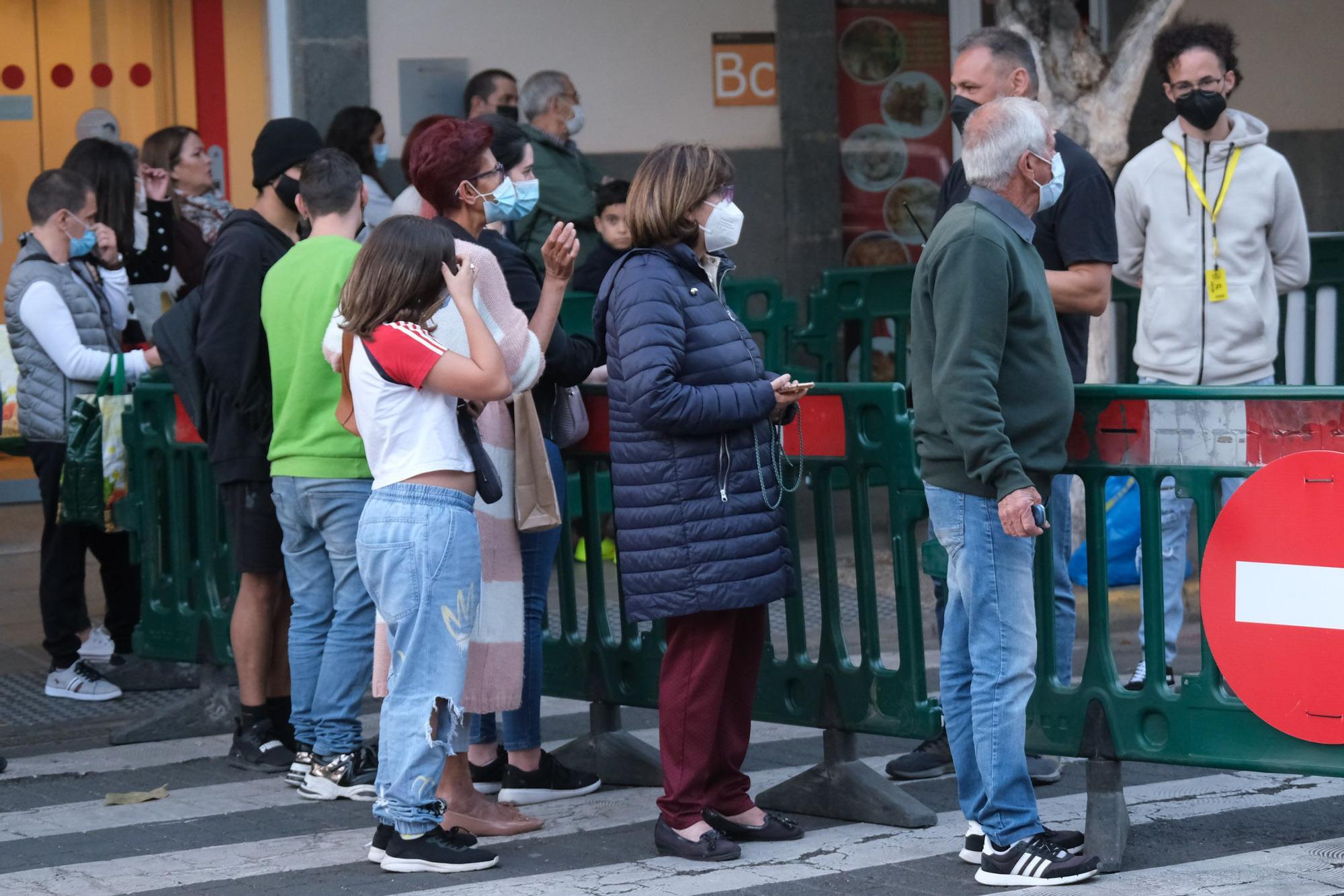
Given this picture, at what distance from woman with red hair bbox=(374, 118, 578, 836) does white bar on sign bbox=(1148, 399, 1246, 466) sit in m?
1.64

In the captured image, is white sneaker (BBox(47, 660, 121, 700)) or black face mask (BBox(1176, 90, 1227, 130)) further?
white sneaker (BBox(47, 660, 121, 700))

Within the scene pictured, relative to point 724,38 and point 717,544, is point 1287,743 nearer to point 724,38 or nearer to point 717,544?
point 717,544

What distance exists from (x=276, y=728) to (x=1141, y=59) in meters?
4.79

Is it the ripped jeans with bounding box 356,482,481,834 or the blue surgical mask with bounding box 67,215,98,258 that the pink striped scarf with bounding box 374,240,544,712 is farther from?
the blue surgical mask with bounding box 67,215,98,258

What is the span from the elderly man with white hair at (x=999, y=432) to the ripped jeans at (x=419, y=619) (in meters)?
1.24

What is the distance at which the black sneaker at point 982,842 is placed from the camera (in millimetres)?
5148

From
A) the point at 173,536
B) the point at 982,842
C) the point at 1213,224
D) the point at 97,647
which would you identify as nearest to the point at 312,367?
the point at 173,536

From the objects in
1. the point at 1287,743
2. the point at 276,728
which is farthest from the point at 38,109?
the point at 1287,743

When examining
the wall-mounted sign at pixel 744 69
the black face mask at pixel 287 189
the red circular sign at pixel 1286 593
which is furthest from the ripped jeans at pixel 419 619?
the wall-mounted sign at pixel 744 69

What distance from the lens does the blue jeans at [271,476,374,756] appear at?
616cm

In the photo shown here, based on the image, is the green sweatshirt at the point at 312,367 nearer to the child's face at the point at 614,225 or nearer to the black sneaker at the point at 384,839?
the black sneaker at the point at 384,839

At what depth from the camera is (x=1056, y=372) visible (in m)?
5.04

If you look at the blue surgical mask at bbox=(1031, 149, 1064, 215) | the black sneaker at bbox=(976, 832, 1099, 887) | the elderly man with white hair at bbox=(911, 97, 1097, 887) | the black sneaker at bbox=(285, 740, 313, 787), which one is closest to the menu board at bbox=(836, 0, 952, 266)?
the black sneaker at bbox=(285, 740, 313, 787)

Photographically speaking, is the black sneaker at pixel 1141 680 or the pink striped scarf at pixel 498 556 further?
the pink striped scarf at pixel 498 556
